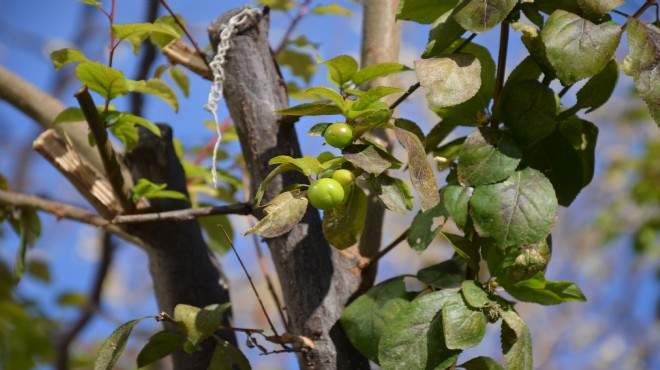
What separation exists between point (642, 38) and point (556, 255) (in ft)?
14.2

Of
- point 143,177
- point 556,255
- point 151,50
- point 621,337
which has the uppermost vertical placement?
point 556,255

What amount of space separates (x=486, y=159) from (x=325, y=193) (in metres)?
0.16

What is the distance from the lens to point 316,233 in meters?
0.73

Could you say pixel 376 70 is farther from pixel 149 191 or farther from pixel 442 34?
pixel 149 191

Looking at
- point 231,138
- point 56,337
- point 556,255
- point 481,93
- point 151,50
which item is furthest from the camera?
point 556,255

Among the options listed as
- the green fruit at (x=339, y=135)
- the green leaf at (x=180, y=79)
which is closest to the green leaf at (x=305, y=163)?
the green fruit at (x=339, y=135)

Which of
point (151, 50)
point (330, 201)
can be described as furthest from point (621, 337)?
point (330, 201)

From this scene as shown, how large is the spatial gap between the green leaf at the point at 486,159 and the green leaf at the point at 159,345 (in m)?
0.33

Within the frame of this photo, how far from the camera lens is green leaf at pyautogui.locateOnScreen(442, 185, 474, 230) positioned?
0.59 meters

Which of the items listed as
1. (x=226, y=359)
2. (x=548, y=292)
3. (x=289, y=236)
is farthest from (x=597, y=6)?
(x=226, y=359)

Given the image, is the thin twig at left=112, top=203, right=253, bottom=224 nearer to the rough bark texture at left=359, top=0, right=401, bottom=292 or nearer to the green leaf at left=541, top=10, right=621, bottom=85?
the rough bark texture at left=359, top=0, right=401, bottom=292

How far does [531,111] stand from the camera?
59 centimetres

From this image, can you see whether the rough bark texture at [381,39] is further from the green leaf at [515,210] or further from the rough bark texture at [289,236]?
the green leaf at [515,210]

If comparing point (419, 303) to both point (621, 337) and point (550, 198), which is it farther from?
point (621, 337)
